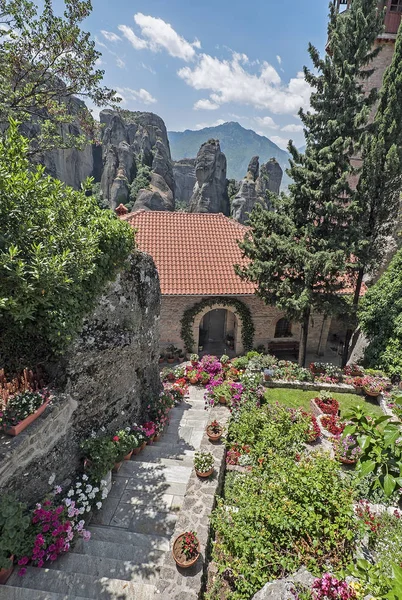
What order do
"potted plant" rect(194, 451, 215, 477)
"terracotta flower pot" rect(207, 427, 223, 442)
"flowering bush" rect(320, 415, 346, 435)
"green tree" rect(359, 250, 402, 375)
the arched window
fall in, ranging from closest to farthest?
"potted plant" rect(194, 451, 215, 477) < "terracotta flower pot" rect(207, 427, 223, 442) < "flowering bush" rect(320, 415, 346, 435) < "green tree" rect(359, 250, 402, 375) < the arched window

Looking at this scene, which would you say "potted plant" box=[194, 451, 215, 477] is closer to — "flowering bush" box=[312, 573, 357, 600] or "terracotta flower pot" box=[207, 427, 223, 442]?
"terracotta flower pot" box=[207, 427, 223, 442]

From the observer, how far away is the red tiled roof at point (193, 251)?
47.1ft

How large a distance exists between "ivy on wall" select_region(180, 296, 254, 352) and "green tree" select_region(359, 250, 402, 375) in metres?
5.14

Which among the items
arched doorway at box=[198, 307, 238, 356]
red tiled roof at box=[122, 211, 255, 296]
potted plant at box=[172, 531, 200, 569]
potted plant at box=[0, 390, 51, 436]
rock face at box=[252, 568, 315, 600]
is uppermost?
red tiled roof at box=[122, 211, 255, 296]

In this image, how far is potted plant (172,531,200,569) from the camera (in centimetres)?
437

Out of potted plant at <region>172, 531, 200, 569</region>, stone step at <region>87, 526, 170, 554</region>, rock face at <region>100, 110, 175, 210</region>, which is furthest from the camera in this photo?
rock face at <region>100, 110, 175, 210</region>

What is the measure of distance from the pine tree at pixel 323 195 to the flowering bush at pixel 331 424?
147 inches

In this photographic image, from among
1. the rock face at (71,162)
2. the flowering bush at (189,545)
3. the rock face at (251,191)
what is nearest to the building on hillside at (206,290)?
the flowering bush at (189,545)

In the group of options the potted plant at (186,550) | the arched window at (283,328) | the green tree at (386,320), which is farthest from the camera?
the arched window at (283,328)

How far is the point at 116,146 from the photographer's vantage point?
192ft

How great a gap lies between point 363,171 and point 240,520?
39.9 feet

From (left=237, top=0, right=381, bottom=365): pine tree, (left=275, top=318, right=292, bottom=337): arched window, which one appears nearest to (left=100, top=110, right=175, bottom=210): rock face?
(left=275, top=318, right=292, bottom=337): arched window

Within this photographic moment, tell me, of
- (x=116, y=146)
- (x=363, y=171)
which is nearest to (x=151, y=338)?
(x=363, y=171)

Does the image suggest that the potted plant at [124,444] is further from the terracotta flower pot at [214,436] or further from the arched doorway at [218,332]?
the arched doorway at [218,332]
